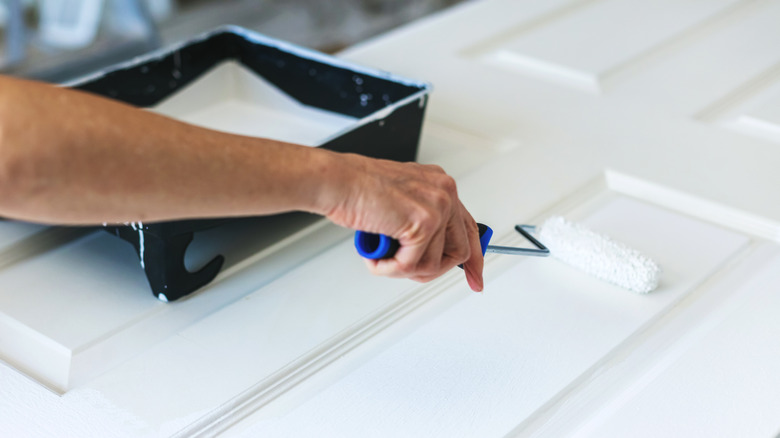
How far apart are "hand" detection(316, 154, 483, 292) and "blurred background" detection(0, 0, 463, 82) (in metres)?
2.29

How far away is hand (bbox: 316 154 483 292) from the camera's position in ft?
1.91

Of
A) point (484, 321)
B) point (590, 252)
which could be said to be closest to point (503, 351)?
point (484, 321)

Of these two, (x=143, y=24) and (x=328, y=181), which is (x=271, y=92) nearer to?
(x=328, y=181)

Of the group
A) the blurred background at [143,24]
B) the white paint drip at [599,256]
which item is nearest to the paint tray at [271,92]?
the white paint drip at [599,256]

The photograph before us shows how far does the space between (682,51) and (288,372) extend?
103 cm

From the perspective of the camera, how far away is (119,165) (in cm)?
47

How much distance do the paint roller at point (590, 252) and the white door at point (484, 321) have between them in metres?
0.02

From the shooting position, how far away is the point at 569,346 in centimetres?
73

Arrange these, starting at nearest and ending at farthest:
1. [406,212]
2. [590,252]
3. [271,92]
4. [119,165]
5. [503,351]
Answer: [119,165] → [406,212] → [503,351] → [590,252] → [271,92]

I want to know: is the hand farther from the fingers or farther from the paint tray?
the paint tray

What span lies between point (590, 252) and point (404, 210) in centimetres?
31

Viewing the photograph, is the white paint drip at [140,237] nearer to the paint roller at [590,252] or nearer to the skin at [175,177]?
the skin at [175,177]

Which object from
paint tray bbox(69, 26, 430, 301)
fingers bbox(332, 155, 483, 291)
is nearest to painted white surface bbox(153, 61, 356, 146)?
paint tray bbox(69, 26, 430, 301)

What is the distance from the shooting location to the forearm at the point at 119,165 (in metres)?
0.45
